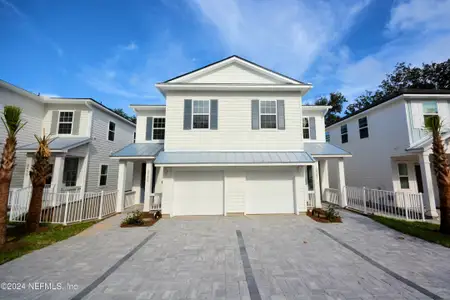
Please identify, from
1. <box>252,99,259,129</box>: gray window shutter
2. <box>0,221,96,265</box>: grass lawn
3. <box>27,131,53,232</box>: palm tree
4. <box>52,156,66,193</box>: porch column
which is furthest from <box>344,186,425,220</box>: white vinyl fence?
<box>52,156,66,193</box>: porch column

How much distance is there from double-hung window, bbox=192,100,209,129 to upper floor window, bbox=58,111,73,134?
33.0 ft

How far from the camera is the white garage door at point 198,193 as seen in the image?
9.92m

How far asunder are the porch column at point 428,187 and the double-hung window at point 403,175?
2.51m

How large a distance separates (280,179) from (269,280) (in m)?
6.63

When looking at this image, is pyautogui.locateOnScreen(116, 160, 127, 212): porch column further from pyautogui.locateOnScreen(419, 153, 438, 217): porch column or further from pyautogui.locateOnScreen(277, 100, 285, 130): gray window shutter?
pyautogui.locateOnScreen(419, 153, 438, 217): porch column

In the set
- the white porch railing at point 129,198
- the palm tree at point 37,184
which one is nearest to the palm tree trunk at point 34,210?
the palm tree at point 37,184

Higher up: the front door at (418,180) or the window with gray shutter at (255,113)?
the window with gray shutter at (255,113)

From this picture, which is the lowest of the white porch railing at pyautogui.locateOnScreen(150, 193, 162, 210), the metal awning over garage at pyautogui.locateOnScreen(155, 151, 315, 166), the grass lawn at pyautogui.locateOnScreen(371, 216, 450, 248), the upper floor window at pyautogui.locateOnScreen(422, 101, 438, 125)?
the grass lawn at pyautogui.locateOnScreen(371, 216, 450, 248)

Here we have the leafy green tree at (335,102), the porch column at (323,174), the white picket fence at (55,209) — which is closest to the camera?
the white picket fence at (55,209)

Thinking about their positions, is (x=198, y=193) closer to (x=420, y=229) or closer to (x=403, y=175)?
(x=420, y=229)

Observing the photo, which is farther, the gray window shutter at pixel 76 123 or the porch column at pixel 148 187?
the gray window shutter at pixel 76 123

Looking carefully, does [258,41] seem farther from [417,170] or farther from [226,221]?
[417,170]

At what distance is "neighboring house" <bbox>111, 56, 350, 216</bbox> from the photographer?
9.89 meters

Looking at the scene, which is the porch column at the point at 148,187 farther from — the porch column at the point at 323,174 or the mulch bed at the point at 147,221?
the porch column at the point at 323,174
